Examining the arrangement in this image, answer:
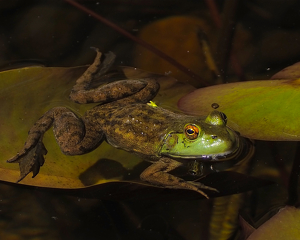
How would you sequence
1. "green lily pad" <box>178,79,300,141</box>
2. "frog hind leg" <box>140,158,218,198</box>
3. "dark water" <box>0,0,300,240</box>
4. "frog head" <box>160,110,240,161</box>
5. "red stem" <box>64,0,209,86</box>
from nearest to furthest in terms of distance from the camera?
"green lily pad" <box>178,79,300,141</box> < "frog head" <box>160,110,240,161</box> < "frog hind leg" <box>140,158,218,198</box> < "dark water" <box>0,0,300,240</box> < "red stem" <box>64,0,209,86</box>

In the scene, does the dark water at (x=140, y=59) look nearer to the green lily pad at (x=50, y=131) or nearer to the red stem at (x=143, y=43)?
the red stem at (x=143, y=43)

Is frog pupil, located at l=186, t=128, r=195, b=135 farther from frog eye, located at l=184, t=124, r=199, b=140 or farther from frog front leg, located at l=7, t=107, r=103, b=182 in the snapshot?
frog front leg, located at l=7, t=107, r=103, b=182

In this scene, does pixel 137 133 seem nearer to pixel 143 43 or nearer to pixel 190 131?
pixel 190 131

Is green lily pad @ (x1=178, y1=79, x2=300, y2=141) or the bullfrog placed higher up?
green lily pad @ (x1=178, y1=79, x2=300, y2=141)

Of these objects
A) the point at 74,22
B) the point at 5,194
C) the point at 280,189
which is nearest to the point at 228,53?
the point at 280,189

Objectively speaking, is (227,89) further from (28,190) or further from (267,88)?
(28,190)

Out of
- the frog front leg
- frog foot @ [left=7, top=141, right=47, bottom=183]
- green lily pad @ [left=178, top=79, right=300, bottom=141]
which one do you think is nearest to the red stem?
green lily pad @ [left=178, top=79, right=300, bottom=141]

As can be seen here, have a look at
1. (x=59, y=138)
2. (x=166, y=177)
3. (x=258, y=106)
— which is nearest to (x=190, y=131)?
(x=166, y=177)
